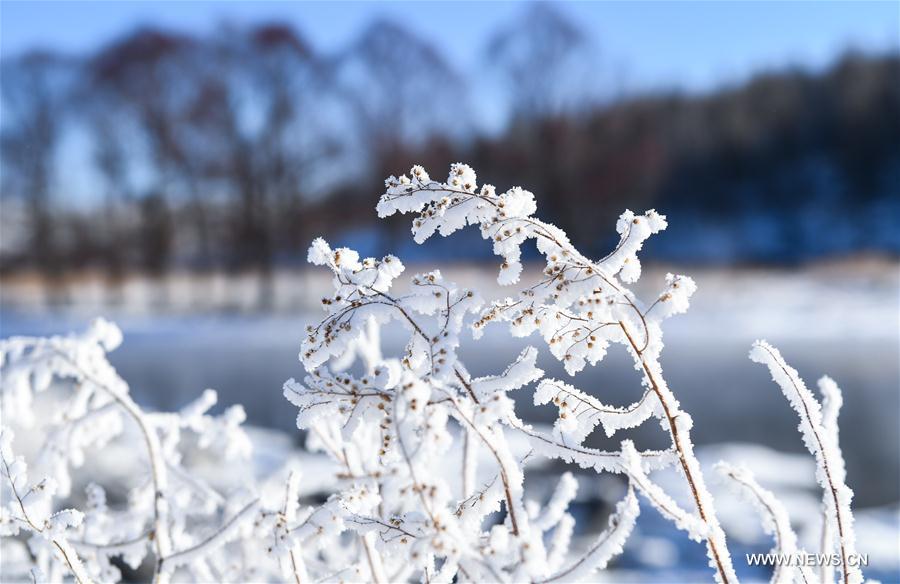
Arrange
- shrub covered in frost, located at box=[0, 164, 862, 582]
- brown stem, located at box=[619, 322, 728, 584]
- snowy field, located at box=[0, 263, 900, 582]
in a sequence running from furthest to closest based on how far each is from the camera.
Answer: snowy field, located at box=[0, 263, 900, 582] → brown stem, located at box=[619, 322, 728, 584] → shrub covered in frost, located at box=[0, 164, 862, 582]

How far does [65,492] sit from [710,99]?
86.5ft

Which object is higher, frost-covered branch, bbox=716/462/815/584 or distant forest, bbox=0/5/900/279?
distant forest, bbox=0/5/900/279

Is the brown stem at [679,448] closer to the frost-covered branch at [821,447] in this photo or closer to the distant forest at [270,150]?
the frost-covered branch at [821,447]

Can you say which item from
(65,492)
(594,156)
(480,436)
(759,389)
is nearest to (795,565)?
(480,436)

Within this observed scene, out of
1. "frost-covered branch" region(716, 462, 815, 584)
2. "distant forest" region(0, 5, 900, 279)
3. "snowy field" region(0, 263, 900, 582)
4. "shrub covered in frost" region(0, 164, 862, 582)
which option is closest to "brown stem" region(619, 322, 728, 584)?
"shrub covered in frost" region(0, 164, 862, 582)

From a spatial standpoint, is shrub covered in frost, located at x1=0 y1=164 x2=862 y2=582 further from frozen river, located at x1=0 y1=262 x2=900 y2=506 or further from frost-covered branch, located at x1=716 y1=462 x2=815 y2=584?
frozen river, located at x1=0 y1=262 x2=900 y2=506

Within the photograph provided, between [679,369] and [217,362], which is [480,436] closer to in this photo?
[679,369]

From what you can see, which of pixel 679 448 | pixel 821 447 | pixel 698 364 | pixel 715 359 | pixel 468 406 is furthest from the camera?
pixel 715 359

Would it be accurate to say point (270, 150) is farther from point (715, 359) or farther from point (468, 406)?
point (468, 406)

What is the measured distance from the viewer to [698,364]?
29.5 feet

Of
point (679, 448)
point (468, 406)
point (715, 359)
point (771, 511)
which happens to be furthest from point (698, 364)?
point (468, 406)

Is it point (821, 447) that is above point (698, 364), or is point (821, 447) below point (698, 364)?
above

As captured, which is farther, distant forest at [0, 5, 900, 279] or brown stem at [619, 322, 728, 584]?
distant forest at [0, 5, 900, 279]

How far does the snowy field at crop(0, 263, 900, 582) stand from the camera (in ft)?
14.4
